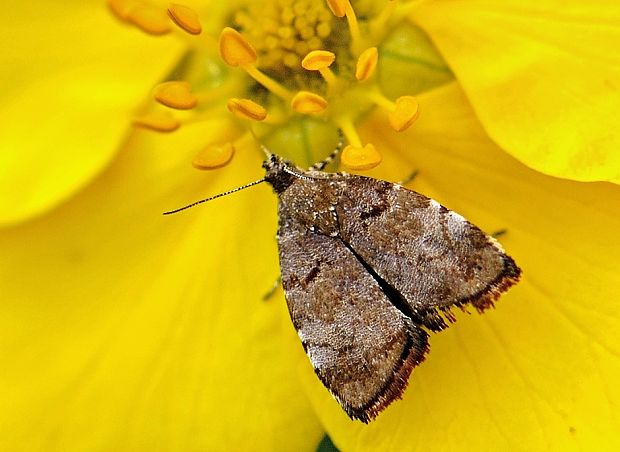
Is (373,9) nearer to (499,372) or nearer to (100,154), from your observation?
(100,154)

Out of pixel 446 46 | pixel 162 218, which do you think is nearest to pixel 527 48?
pixel 446 46

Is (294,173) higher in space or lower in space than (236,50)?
lower

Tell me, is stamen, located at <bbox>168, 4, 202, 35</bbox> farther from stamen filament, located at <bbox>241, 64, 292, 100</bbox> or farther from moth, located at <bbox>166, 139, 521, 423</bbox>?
moth, located at <bbox>166, 139, 521, 423</bbox>

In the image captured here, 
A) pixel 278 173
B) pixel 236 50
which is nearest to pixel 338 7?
pixel 236 50

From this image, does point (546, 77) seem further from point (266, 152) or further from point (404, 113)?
point (266, 152)

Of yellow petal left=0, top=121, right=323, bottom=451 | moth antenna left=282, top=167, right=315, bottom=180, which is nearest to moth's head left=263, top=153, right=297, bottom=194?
moth antenna left=282, top=167, right=315, bottom=180
